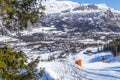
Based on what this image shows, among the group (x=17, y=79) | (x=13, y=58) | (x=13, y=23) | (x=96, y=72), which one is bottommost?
(x=96, y=72)

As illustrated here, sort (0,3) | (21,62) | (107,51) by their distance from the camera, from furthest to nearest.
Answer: (107,51) < (21,62) < (0,3)

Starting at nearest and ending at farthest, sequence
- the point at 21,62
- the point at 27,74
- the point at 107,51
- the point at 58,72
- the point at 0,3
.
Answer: the point at 0,3 < the point at 21,62 < the point at 27,74 < the point at 58,72 < the point at 107,51

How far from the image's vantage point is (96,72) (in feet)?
105

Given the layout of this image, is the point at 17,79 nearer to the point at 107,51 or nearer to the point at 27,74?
the point at 27,74

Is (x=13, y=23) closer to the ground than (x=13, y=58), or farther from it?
farther from it

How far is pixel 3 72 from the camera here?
31.6 ft

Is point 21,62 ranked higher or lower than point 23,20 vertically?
lower

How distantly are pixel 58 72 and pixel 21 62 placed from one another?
21.5 metres

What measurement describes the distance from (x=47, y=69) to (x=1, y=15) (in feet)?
75.5

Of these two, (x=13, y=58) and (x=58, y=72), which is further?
(x=58, y=72)

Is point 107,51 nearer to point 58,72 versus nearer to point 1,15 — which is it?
point 58,72

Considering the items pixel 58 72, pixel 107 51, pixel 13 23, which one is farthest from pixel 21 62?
pixel 107 51

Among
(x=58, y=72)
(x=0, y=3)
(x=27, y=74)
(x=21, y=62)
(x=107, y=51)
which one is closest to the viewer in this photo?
(x=0, y=3)

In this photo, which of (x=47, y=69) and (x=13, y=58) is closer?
(x=13, y=58)
